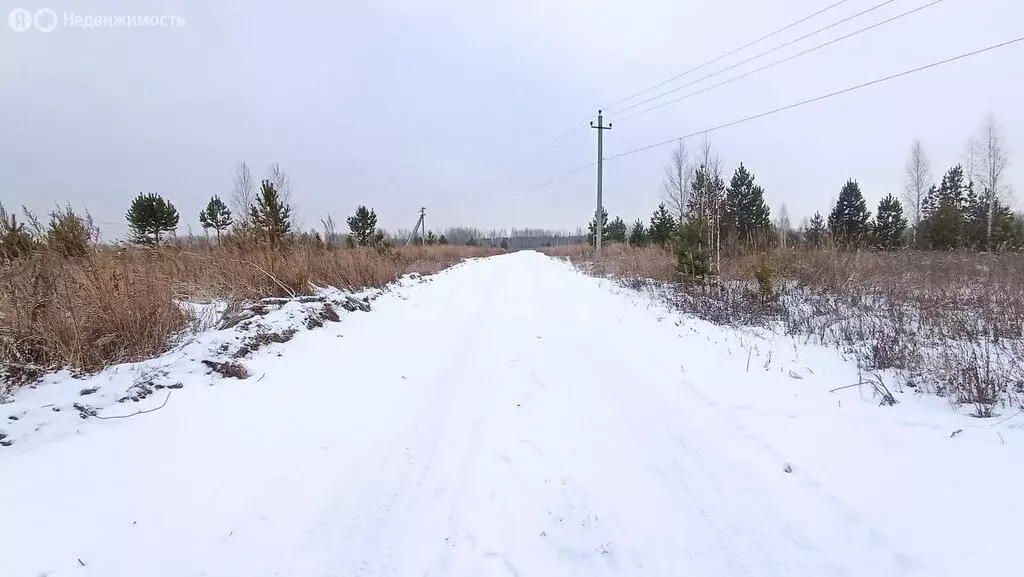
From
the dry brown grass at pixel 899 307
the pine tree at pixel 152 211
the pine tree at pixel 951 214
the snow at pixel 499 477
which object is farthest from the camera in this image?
the pine tree at pixel 152 211

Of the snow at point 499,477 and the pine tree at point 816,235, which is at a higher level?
the pine tree at point 816,235

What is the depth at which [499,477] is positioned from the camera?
2656 millimetres

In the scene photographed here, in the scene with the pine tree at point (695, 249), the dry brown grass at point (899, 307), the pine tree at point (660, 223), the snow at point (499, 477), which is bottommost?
the snow at point (499, 477)

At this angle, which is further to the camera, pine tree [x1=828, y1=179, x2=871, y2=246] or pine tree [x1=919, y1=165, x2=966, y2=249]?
pine tree [x1=828, y1=179, x2=871, y2=246]

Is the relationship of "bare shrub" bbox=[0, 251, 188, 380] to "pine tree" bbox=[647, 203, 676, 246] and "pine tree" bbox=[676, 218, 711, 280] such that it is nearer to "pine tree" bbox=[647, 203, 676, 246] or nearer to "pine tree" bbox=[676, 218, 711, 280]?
"pine tree" bbox=[676, 218, 711, 280]

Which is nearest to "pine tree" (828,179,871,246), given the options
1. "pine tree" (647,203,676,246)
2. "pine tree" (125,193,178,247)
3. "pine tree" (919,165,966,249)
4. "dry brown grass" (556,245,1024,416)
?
"pine tree" (919,165,966,249)

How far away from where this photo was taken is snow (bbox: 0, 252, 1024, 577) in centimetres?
194

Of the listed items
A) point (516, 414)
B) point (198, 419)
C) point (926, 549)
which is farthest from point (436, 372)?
point (926, 549)

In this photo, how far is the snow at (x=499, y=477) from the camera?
1942mm

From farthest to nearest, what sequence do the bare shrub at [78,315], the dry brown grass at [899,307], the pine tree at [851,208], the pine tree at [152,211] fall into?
the pine tree at [851,208]
the pine tree at [152,211]
the dry brown grass at [899,307]
the bare shrub at [78,315]

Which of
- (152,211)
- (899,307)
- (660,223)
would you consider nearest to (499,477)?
(899,307)

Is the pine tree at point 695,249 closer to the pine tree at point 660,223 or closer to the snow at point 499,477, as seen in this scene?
the snow at point 499,477

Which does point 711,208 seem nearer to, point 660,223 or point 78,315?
point 78,315

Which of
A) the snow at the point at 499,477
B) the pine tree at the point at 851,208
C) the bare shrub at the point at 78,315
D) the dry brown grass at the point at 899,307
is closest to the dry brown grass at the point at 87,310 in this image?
the bare shrub at the point at 78,315
